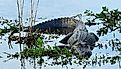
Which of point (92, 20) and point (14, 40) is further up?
point (92, 20)

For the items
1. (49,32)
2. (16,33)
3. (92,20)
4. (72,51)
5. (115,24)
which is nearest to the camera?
(115,24)

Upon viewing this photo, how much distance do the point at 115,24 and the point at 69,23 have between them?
1.13 m

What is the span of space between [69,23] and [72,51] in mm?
380

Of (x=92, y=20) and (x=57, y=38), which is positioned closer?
(x=92, y=20)

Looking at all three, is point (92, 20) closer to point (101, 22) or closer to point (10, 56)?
point (101, 22)

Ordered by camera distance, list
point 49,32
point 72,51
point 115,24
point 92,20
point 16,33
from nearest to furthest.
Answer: point 115,24
point 92,20
point 16,33
point 72,51
point 49,32

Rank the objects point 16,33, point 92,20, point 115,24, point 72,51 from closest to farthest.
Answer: point 115,24 < point 92,20 < point 16,33 < point 72,51

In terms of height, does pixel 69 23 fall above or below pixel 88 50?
above

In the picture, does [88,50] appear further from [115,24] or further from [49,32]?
[115,24]

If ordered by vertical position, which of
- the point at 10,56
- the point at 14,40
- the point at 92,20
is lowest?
the point at 10,56

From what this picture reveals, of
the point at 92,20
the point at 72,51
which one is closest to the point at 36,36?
the point at 92,20

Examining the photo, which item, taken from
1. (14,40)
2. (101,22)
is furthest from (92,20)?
(14,40)

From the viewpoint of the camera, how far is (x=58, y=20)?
419 centimetres

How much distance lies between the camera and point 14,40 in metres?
3.59
